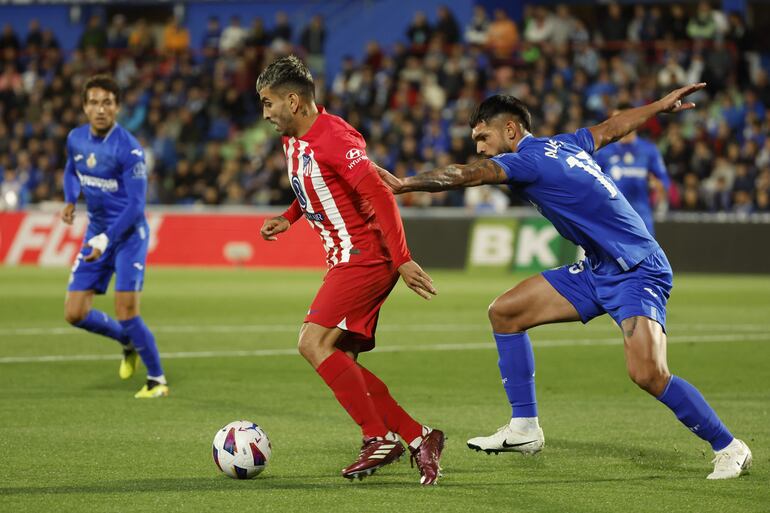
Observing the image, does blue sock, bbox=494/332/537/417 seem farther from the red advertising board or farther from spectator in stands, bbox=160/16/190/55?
spectator in stands, bbox=160/16/190/55

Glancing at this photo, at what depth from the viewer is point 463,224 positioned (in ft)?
75.6

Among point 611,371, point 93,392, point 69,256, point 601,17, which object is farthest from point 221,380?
point 601,17

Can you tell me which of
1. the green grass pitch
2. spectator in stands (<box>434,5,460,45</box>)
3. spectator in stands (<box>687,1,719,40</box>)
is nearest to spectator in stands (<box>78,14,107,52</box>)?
spectator in stands (<box>434,5,460,45</box>)

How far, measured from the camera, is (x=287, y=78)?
659cm

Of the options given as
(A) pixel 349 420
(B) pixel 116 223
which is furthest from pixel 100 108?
(A) pixel 349 420

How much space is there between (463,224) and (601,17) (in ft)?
35.3

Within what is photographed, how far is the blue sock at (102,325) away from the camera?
10.1 metres

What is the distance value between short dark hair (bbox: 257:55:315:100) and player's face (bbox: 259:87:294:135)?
41 millimetres

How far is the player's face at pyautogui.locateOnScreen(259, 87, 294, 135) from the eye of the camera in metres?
6.59

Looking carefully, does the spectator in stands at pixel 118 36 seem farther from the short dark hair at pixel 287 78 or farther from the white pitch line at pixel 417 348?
the short dark hair at pixel 287 78

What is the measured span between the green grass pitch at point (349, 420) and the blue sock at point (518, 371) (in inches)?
11.8

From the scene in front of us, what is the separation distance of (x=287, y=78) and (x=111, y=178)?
3.81 metres

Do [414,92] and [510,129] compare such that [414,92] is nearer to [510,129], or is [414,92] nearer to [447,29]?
[447,29]

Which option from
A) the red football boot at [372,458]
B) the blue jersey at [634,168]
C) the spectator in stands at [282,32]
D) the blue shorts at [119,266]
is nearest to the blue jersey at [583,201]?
the red football boot at [372,458]
